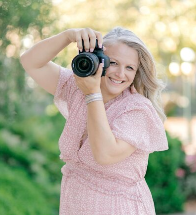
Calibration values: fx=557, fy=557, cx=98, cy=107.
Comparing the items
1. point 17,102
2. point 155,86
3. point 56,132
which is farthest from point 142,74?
point 56,132

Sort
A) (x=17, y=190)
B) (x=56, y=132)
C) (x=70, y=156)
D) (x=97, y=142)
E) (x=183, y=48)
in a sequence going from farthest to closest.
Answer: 1. (x=183, y=48)
2. (x=56, y=132)
3. (x=17, y=190)
4. (x=70, y=156)
5. (x=97, y=142)

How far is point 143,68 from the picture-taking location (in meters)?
2.41

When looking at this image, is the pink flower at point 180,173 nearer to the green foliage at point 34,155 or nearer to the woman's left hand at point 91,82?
the green foliage at point 34,155

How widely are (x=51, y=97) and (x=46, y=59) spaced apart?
3451 mm

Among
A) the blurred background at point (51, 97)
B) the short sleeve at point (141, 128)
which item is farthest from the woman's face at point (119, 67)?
the blurred background at point (51, 97)

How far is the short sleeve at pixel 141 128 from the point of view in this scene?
218 cm

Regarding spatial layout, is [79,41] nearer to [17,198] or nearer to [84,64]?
[84,64]

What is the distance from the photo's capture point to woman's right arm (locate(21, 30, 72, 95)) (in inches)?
92.6

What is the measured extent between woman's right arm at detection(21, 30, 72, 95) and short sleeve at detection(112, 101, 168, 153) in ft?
1.33

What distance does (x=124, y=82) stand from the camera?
7.70 ft

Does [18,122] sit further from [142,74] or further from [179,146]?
[142,74]

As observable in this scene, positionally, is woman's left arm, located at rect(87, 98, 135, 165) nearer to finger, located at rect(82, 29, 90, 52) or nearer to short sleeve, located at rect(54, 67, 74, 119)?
finger, located at rect(82, 29, 90, 52)

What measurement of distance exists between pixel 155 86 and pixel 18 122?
479 cm

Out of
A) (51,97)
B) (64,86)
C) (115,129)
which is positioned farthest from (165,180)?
(115,129)
